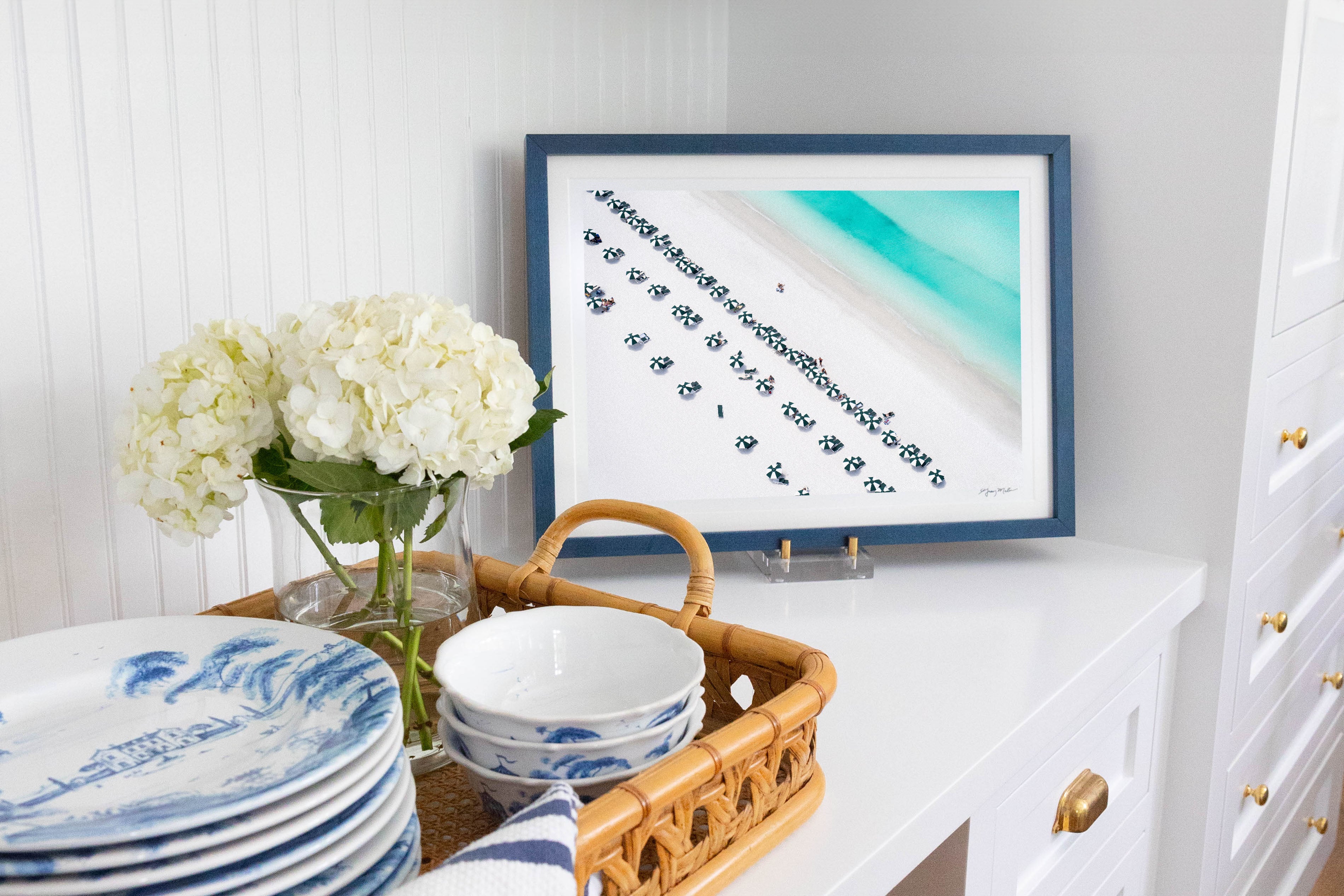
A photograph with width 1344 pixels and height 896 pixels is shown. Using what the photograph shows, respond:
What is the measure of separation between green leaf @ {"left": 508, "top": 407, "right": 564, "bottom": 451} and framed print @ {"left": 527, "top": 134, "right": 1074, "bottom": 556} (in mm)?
346

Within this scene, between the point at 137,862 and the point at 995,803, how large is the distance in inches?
24.4

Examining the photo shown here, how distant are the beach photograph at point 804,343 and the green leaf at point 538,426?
0.37 meters

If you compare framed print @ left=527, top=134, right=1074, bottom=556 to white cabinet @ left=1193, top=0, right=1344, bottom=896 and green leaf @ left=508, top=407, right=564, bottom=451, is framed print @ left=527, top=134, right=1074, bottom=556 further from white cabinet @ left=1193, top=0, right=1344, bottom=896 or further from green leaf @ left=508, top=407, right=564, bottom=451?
green leaf @ left=508, top=407, right=564, bottom=451

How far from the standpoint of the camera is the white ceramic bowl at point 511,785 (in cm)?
61

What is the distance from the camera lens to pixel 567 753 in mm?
608

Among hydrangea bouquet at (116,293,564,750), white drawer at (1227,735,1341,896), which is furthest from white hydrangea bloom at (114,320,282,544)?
white drawer at (1227,735,1341,896)

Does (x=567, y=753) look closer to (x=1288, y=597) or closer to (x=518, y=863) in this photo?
(x=518, y=863)

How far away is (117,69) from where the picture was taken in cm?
Result: 83

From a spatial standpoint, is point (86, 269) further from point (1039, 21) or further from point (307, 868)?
point (1039, 21)

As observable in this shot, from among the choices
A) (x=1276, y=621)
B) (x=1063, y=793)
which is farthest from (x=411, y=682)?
(x=1276, y=621)

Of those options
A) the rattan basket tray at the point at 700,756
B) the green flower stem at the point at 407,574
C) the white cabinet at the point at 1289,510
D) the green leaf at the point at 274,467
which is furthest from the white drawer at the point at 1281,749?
the green leaf at the point at 274,467

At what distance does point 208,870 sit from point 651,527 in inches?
18.3

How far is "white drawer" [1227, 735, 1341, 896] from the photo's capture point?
1465 mm

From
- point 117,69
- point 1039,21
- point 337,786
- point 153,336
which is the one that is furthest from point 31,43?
point 1039,21
